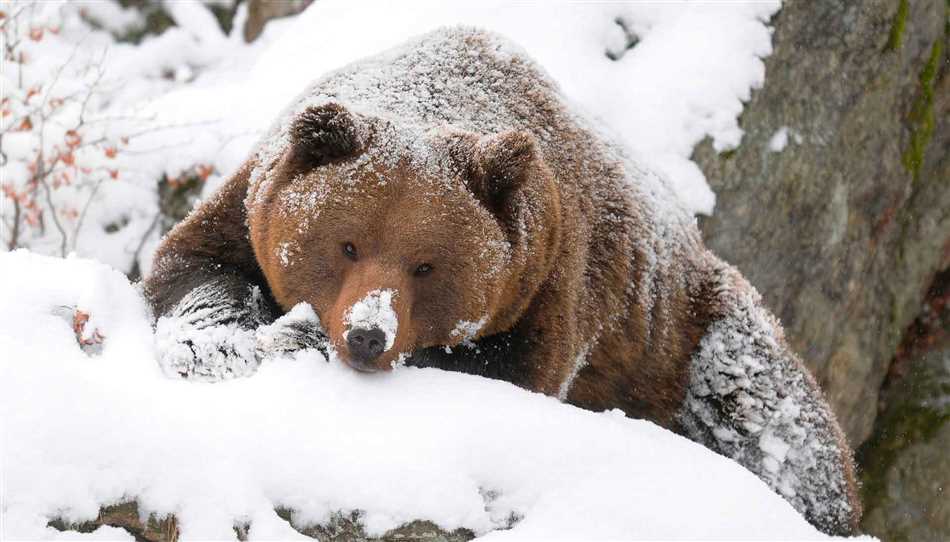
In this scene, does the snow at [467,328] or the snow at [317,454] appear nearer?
the snow at [317,454]

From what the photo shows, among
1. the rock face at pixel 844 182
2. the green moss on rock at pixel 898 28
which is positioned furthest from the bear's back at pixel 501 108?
the green moss on rock at pixel 898 28

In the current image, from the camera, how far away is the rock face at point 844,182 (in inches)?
288

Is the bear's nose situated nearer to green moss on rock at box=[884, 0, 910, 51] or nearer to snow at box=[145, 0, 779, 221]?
snow at box=[145, 0, 779, 221]

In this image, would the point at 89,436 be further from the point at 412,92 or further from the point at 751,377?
the point at 751,377

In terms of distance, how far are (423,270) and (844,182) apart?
4.76m

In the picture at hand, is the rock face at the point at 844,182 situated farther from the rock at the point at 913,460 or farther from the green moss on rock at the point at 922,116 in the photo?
the rock at the point at 913,460

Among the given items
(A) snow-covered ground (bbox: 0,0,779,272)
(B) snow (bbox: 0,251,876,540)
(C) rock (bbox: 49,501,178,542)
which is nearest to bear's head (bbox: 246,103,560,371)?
(B) snow (bbox: 0,251,876,540)

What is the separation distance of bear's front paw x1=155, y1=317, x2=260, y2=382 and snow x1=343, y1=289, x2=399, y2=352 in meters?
0.53

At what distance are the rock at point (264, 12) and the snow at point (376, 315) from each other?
7.27m

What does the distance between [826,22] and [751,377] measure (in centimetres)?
347

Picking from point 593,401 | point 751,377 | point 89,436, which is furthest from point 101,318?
point 751,377

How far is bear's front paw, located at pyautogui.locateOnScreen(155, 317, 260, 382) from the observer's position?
3725 millimetres

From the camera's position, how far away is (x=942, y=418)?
8094 millimetres

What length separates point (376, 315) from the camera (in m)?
3.46
